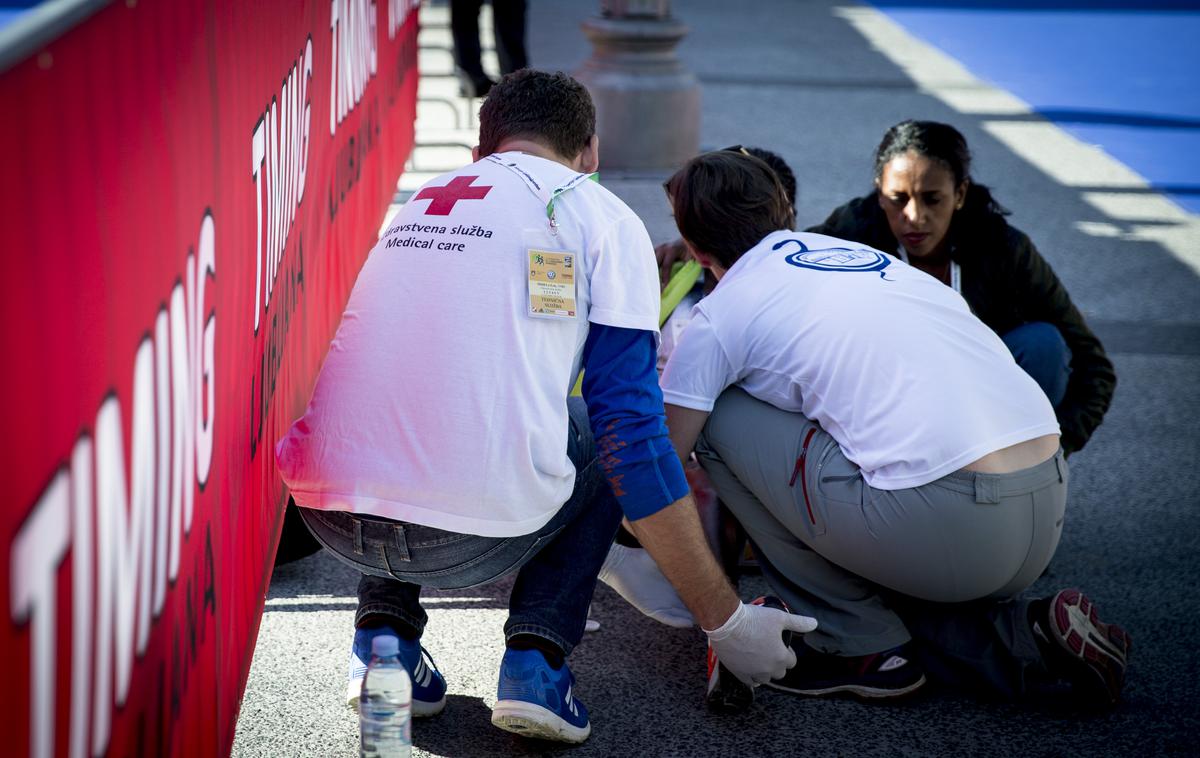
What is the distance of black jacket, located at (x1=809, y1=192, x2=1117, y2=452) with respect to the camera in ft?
10.5

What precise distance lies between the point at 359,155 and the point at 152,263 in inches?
106

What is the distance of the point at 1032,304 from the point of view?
3225mm

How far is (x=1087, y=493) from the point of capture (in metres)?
3.67

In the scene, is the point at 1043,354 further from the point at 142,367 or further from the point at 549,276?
the point at 142,367

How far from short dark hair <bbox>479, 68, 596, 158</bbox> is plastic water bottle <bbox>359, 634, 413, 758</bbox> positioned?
101 cm

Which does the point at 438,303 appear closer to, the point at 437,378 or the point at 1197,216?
the point at 437,378

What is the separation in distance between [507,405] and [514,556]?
0.33 m

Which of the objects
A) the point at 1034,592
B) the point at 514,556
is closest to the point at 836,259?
the point at 514,556

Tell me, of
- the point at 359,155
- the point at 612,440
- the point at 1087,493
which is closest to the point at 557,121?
the point at 612,440

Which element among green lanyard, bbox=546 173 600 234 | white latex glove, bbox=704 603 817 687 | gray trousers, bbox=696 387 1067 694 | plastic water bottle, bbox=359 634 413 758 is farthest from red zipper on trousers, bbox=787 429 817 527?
plastic water bottle, bbox=359 634 413 758

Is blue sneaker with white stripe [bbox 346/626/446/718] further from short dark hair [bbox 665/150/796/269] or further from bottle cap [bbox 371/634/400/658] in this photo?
short dark hair [bbox 665/150/796/269]

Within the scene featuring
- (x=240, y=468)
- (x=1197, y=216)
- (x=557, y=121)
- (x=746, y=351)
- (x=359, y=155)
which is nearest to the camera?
(x=240, y=468)

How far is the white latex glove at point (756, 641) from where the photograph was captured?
93.4 inches

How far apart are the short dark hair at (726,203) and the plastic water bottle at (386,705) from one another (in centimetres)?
125
